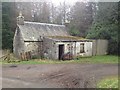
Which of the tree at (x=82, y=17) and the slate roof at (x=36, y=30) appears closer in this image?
the slate roof at (x=36, y=30)

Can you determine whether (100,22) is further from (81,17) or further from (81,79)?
(81,79)

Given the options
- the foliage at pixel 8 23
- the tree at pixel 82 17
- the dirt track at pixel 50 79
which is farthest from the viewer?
the tree at pixel 82 17

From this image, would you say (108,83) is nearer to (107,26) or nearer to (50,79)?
(50,79)

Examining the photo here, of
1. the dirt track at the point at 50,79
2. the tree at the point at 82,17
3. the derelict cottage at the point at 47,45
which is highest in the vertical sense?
the tree at the point at 82,17

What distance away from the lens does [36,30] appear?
30.8m

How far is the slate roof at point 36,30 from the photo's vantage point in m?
29.0

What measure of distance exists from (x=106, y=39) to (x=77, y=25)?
1427 cm

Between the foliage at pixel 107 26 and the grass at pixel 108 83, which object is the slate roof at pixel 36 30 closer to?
the foliage at pixel 107 26

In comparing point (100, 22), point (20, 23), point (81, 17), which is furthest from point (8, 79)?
point (81, 17)

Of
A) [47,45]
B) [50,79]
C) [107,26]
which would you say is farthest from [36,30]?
[50,79]

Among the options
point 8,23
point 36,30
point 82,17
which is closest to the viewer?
point 36,30

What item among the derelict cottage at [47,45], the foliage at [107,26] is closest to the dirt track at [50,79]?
the derelict cottage at [47,45]

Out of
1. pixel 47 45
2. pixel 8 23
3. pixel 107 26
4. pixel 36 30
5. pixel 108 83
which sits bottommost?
pixel 108 83

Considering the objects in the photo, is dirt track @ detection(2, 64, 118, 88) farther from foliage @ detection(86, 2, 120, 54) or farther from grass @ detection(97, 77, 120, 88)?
foliage @ detection(86, 2, 120, 54)
